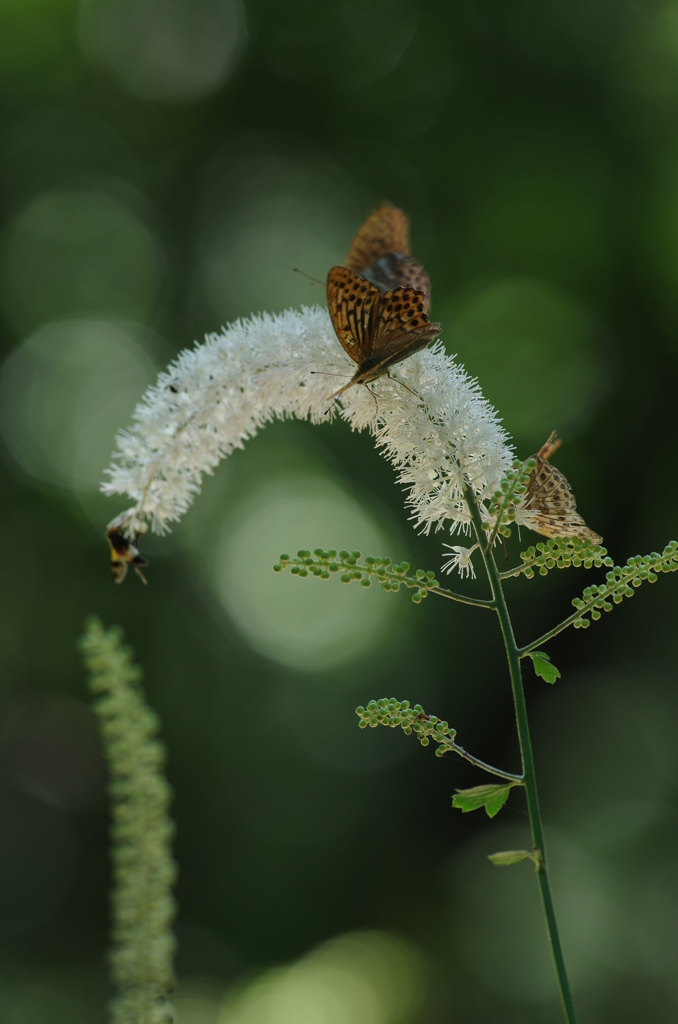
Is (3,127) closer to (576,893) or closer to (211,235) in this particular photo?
(211,235)

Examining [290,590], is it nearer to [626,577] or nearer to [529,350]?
[529,350]

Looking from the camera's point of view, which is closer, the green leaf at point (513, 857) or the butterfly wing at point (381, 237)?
the green leaf at point (513, 857)

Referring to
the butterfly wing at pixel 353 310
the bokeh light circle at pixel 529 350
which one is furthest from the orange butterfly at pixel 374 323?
the bokeh light circle at pixel 529 350

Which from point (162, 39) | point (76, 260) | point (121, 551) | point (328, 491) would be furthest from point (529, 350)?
point (121, 551)

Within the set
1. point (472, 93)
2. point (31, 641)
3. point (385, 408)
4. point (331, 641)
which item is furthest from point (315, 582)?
point (385, 408)

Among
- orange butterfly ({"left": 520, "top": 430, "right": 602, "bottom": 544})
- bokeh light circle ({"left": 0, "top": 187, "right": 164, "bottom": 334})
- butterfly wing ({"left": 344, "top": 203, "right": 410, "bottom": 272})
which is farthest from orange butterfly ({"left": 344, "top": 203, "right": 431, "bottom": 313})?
bokeh light circle ({"left": 0, "top": 187, "right": 164, "bottom": 334})

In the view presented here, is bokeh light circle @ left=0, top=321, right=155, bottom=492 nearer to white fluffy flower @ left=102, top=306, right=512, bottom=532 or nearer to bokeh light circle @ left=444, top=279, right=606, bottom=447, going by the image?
bokeh light circle @ left=444, top=279, right=606, bottom=447

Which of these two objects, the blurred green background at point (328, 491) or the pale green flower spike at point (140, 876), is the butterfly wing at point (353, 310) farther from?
the blurred green background at point (328, 491)
